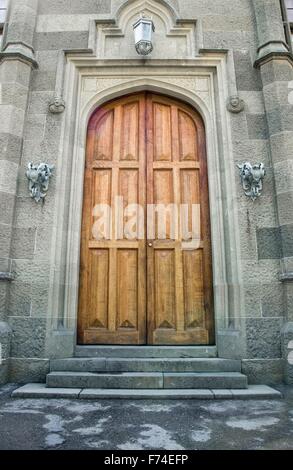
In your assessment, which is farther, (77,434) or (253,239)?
(253,239)

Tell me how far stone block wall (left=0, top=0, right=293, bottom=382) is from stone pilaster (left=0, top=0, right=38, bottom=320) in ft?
0.04

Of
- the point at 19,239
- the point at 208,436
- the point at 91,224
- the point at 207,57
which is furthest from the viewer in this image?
the point at 207,57

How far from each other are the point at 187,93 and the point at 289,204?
2.22 m

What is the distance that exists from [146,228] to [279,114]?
2.31m

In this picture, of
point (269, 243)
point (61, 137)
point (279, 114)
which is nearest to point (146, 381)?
point (269, 243)

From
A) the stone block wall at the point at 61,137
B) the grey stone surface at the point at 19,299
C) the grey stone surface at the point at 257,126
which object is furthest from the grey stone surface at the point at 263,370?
the grey stone surface at the point at 257,126

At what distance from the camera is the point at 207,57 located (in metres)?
4.75

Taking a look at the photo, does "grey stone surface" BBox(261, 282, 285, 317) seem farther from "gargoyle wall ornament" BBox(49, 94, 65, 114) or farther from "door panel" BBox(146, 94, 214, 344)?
"gargoyle wall ornament" BBox(49, 94, 65, 114)

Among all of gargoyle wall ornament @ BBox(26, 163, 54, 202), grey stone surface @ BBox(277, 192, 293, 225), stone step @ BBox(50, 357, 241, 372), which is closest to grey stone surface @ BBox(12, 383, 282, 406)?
stone step @ BBox(50, 357, 241, 372)

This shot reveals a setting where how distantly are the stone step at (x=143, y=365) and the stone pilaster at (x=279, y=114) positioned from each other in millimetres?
780

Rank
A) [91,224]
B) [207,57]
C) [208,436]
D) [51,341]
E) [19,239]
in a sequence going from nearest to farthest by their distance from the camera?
[208,436] → [51,341] → [19,239] → [91,224] → [207,57]

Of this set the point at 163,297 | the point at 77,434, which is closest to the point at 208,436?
the point at 77,434

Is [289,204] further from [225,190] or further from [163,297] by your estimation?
[163,297]

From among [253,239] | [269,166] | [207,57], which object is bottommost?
[253,239]
